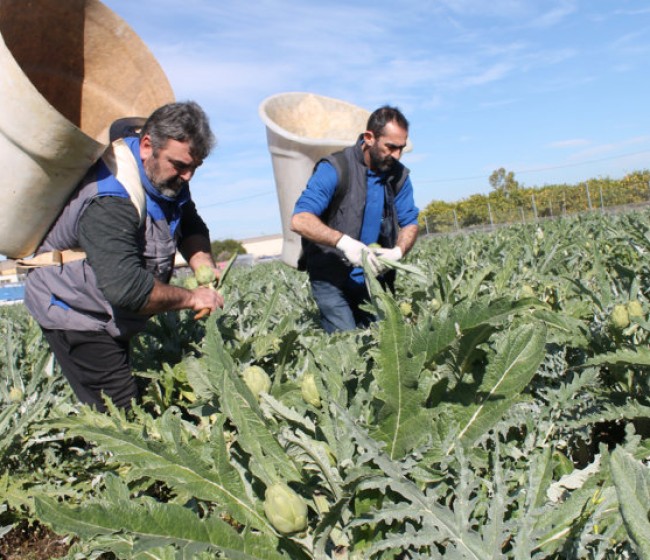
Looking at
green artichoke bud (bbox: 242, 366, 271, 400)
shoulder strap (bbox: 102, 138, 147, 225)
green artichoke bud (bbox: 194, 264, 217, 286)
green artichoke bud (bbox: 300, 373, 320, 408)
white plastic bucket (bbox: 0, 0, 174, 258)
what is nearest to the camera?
green artichoke bud (bbox: 300, 373, 320, 408)

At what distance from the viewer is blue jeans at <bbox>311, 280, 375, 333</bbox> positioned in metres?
3.90

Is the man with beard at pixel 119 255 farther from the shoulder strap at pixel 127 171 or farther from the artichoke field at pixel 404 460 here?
the artichoke field at pixel 404 460

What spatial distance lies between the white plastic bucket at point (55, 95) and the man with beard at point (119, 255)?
129 millimetres

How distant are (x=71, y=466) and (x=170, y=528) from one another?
73.4 inches

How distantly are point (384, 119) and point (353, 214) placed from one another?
0.55 m

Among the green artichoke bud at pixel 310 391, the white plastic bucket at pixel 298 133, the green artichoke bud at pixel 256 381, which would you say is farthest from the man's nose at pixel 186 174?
the white plastic bucket at pixel 298 133

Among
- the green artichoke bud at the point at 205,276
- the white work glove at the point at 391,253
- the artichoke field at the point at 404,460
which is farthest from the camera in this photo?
the white work glove at the point at 391,253

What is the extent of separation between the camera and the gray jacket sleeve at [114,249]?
2422mm

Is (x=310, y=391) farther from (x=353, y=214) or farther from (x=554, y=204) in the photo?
(x=554, y=204)

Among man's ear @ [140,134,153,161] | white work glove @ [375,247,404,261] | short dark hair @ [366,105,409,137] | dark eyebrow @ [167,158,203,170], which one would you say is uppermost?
short dark hair @ [366,105,409,137]

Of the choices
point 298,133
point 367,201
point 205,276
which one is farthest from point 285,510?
point 298,133

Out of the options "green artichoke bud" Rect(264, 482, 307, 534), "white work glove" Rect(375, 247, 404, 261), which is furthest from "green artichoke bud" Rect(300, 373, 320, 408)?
"white work glove" Rect(375, 247, 404, 261)

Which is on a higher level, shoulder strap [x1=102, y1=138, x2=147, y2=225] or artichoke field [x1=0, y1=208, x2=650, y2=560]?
shoulder strap [x1=102, y1=138, x2=147, y2=225]

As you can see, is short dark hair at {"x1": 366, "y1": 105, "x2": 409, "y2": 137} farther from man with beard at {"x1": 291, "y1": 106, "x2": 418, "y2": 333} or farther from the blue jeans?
the blue jeans
